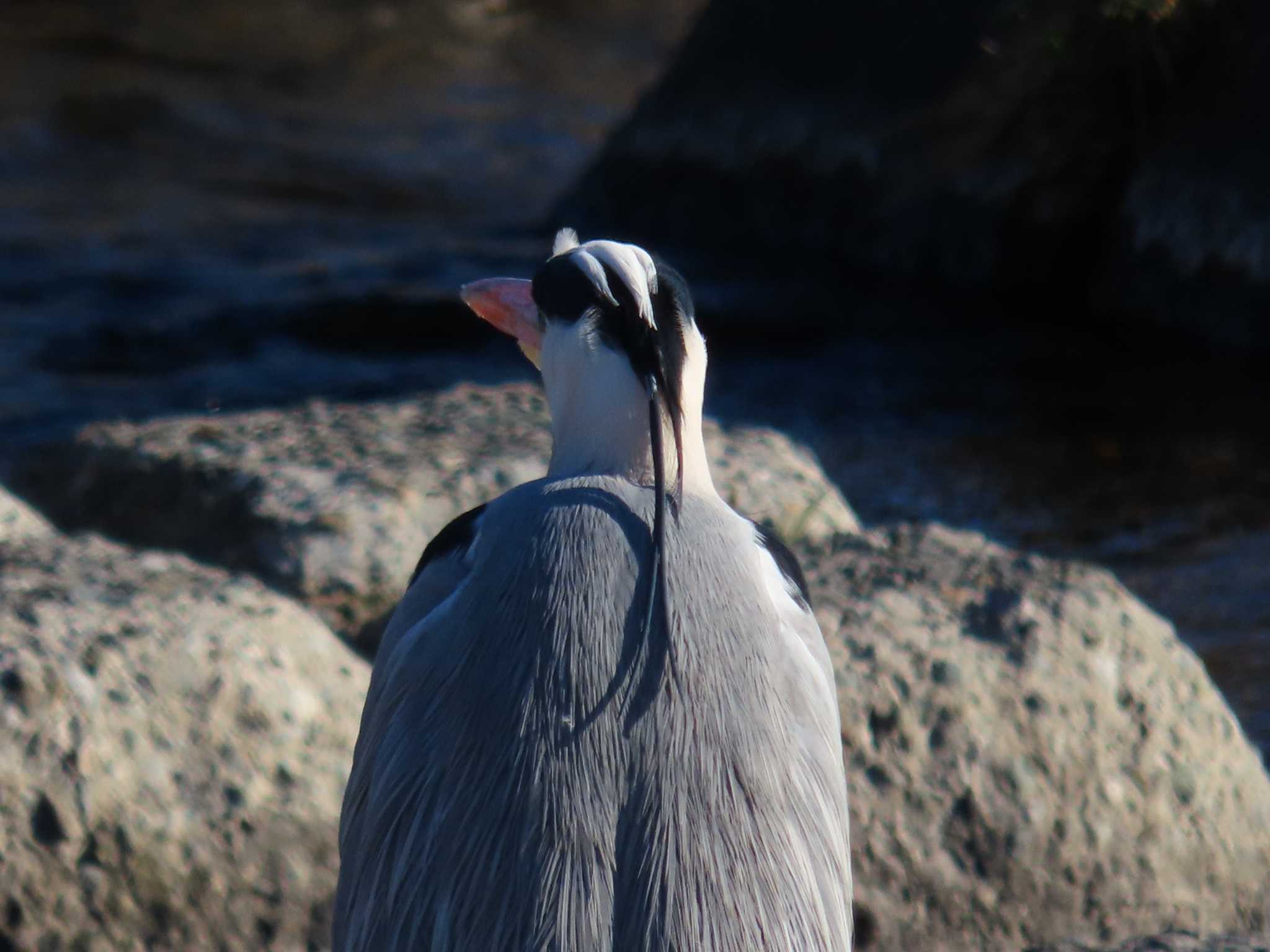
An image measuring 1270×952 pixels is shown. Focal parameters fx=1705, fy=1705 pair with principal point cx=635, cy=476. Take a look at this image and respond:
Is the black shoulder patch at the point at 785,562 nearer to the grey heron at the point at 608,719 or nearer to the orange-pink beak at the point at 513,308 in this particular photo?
the grey heron at the point at 608,719

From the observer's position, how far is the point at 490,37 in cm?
1817

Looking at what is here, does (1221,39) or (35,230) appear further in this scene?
(35,230)

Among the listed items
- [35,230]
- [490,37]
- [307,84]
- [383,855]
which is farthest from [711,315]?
[490,37]

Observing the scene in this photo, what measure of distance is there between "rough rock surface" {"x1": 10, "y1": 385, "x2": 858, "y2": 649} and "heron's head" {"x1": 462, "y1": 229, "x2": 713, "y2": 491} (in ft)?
3.74

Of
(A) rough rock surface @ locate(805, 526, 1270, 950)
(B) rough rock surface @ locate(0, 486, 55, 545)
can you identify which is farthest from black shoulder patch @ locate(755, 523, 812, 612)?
(B) rough rock surface @ locate(0, 486, 55, 545)

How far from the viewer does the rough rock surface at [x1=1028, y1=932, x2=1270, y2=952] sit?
3.18 m

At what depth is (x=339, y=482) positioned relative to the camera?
3980mm

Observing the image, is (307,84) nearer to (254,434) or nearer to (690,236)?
(690,236)

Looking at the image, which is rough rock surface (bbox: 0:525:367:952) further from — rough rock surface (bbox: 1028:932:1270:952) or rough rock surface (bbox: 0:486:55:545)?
rough rock surface (bbox: 1028:932:1270:952)

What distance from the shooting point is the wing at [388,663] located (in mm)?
2521

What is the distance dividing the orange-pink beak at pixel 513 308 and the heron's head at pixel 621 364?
173mm

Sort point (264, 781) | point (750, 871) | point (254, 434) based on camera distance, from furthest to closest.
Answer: point (254, 434)
point (264, 781)
point (750, 871)

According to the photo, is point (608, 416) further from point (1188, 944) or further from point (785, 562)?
Answer: point (1188, 944)

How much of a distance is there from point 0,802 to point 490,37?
16.1m
